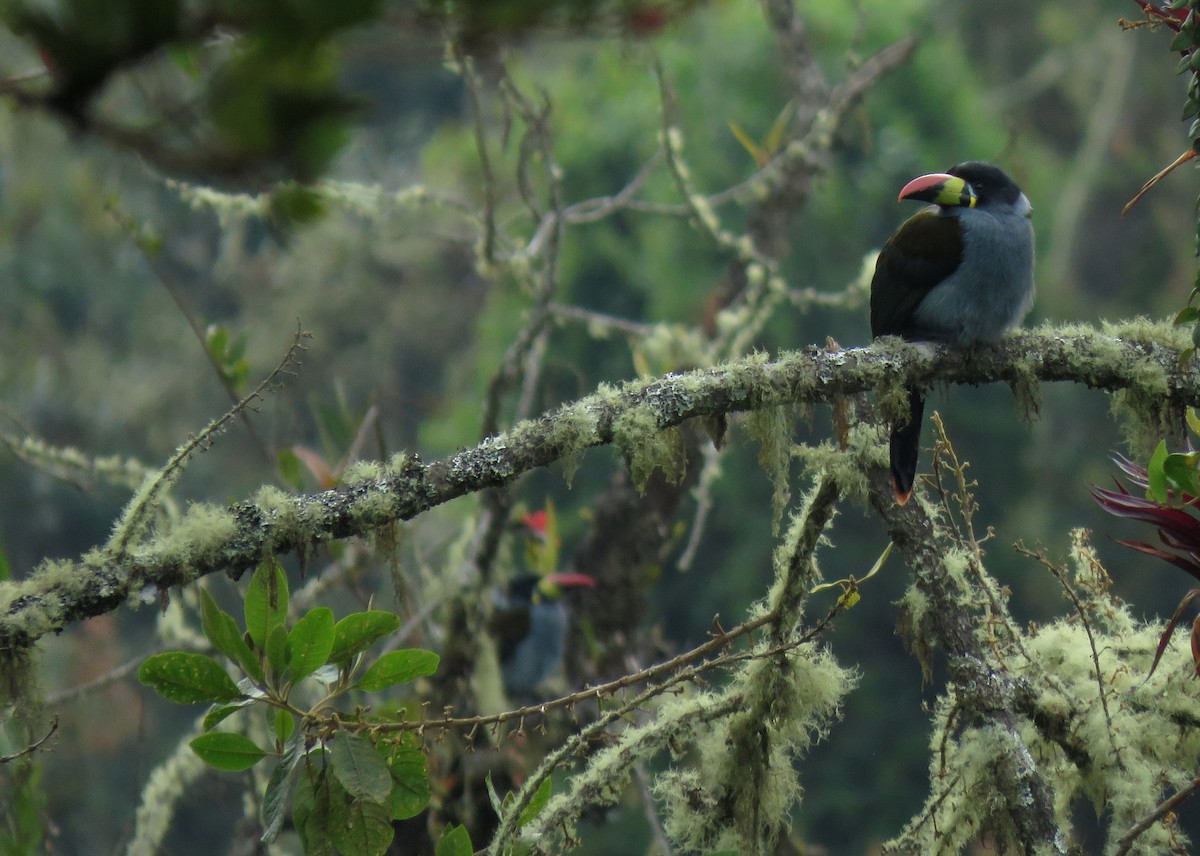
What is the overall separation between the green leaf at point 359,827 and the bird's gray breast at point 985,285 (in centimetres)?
129

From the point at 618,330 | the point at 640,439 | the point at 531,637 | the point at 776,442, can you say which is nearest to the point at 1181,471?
the point at 776,442

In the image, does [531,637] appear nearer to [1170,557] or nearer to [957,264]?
[957,264]

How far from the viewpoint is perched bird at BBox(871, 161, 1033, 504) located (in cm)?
212

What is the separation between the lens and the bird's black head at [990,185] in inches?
96.9

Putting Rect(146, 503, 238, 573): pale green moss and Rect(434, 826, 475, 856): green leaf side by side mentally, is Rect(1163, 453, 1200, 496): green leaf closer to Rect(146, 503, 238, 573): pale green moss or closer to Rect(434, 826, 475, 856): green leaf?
Rect(434, 826, 475, 856): green leaf

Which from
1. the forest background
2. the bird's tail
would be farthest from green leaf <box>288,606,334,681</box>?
the forest background

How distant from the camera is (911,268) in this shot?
2355 millimetres

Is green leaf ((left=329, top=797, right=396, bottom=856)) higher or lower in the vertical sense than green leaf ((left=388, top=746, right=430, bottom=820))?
lower

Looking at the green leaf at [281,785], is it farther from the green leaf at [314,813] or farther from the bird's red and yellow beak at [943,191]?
the bird's red and yellow beak at [943,191]

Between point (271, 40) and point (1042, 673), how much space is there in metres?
1.64

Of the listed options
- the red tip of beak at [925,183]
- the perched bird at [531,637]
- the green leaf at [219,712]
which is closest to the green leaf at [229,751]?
the green leaf at [219,712]

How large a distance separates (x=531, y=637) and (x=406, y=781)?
10.5ft

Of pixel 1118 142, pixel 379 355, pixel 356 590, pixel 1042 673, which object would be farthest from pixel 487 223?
pixel 1118 142

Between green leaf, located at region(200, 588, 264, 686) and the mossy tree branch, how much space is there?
6 centimetres
